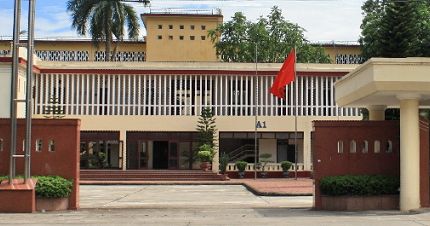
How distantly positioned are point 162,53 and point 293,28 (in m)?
14.5

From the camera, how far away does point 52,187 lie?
62.6ft

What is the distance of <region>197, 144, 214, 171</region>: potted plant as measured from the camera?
42.5 meters

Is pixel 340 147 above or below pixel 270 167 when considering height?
above

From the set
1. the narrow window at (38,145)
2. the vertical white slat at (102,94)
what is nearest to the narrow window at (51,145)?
the narrow window at (38,145)

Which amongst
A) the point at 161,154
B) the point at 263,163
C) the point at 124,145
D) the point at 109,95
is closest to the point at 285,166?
the point at 263,163

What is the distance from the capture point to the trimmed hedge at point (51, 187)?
19.1m

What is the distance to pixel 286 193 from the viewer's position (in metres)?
28.5

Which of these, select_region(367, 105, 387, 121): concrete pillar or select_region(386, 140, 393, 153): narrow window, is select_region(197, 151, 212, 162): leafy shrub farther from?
select_region(386, 140, 393, 153): narrow window

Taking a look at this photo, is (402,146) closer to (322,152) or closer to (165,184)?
(322,152)

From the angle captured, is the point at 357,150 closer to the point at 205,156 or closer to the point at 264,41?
the point at 205,156

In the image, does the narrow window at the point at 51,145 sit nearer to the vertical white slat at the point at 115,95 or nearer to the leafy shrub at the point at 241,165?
the leafy shrub at the point at 241,165

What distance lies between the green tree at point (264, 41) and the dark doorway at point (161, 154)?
17.5m

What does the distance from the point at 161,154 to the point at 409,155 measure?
2872cm

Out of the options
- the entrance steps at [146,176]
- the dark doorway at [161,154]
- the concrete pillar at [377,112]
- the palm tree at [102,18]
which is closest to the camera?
the concrete pillar at [377,112]
